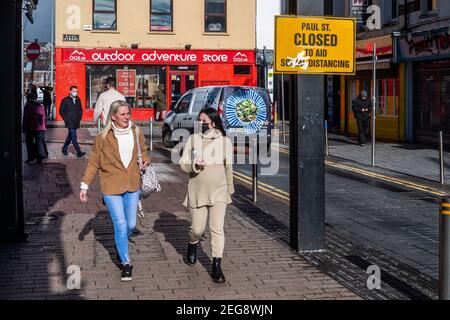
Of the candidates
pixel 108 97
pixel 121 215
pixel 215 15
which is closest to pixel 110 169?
pixel 121 215

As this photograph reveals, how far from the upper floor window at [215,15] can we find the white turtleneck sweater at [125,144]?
1225 inches

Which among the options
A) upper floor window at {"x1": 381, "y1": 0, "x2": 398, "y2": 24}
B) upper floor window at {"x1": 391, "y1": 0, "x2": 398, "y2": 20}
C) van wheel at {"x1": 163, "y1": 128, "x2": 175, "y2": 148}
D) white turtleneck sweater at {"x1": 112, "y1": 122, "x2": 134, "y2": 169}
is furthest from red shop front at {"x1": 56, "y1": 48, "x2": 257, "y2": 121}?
white turtleneck sweater at {"x1": 112, "y1": 122, "x2": 134, "y2": 169}

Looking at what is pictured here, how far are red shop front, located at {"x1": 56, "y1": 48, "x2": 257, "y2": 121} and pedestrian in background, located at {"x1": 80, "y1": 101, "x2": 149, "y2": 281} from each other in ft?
95.5

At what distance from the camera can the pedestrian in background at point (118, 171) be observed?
6.98m

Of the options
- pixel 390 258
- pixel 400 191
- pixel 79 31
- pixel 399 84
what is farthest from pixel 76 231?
pixel 79 31

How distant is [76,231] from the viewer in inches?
366

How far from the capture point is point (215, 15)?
37.6m

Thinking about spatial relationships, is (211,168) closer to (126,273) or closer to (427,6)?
(126,273)

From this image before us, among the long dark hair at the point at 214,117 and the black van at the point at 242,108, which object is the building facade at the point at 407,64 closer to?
the black van at the point at 242,108

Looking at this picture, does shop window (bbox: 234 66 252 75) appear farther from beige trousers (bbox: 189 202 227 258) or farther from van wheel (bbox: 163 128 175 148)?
beige trousers (bbox: 189 202 227 258)

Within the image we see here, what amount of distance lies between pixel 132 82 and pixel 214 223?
99.9ft

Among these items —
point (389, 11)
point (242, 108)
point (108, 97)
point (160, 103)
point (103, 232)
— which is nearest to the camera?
point (103, 232)

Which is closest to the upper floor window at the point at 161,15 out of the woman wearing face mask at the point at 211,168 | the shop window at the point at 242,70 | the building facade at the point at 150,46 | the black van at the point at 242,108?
the building facade at the point at 150,46
